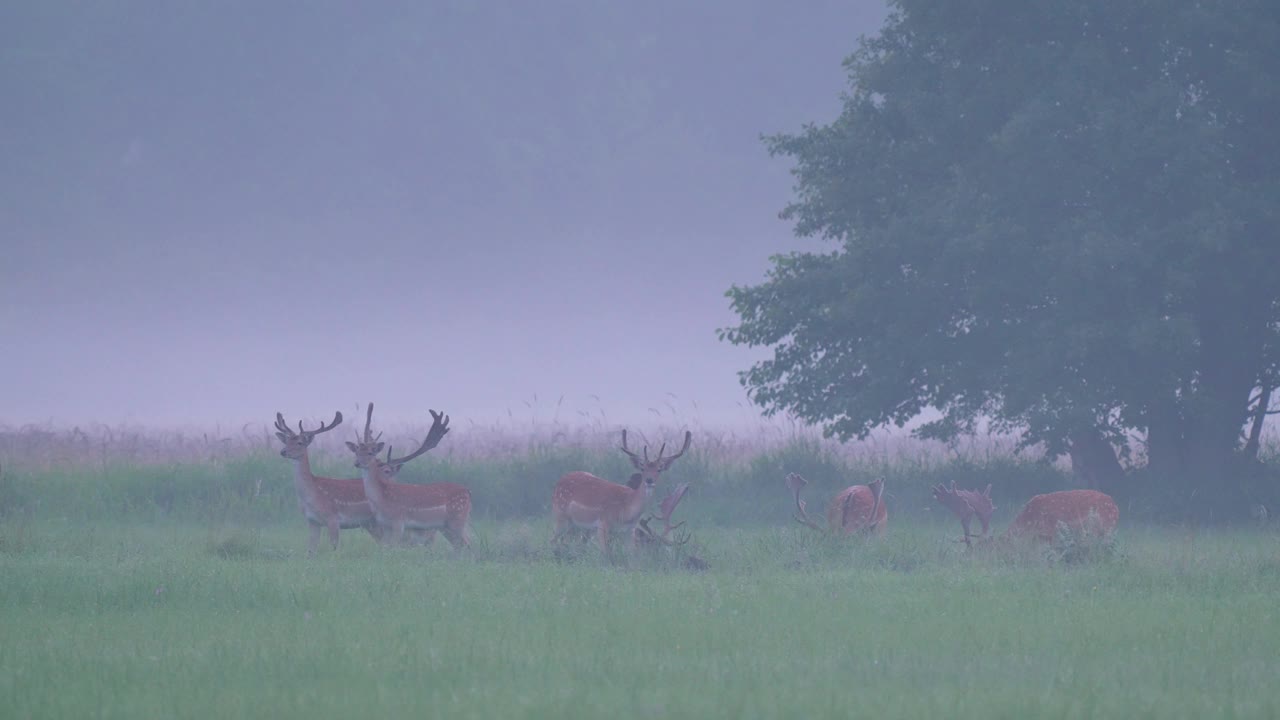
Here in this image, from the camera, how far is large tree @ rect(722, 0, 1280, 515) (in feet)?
69.9

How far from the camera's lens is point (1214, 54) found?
22422mm

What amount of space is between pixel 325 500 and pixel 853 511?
6.67m

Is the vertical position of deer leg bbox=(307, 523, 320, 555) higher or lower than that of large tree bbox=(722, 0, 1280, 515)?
lower

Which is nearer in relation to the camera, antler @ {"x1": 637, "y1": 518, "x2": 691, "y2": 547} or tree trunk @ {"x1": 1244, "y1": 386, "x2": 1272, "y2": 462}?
antler @ {"x1": 637, "y1": 518, "x2": 691, "y2": 547}

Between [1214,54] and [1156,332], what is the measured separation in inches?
205

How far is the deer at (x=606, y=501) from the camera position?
1678 cm

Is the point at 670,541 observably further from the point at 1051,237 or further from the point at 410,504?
the point at 1051,237

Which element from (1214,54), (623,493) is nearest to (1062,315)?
(1214,54)

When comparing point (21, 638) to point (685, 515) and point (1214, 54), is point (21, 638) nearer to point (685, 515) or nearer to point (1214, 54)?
point (685, 515)

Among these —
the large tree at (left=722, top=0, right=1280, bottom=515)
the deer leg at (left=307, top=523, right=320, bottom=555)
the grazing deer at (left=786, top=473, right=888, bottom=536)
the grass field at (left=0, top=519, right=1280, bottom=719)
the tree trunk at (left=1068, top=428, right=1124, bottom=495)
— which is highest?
the large tree at (left=722, top=0, right=1280, bottom=515)

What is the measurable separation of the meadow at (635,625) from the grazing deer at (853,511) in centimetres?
37

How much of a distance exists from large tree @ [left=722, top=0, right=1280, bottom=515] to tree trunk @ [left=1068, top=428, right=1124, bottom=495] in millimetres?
35

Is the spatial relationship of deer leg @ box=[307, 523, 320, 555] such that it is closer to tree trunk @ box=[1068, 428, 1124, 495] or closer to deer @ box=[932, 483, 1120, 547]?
deer @ box=[932, 483, 1120, 547]

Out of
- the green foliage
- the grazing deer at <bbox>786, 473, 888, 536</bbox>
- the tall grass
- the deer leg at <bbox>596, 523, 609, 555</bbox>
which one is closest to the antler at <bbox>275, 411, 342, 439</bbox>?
the tall grass
